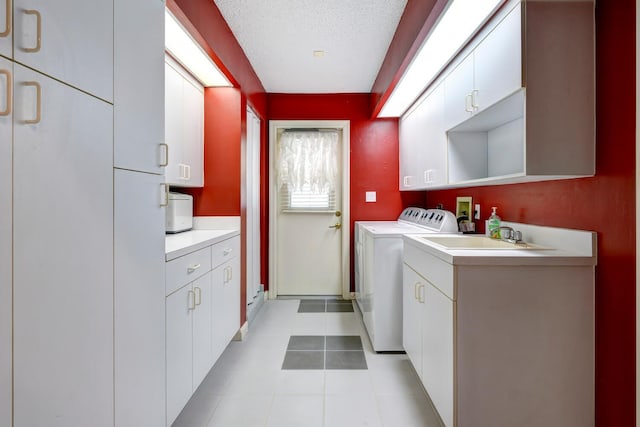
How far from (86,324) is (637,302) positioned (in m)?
1.77

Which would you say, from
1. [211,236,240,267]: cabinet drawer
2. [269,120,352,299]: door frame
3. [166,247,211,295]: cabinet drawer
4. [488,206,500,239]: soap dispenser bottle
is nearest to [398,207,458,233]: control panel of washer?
[488,206,500,239]: soap dispenser bottle

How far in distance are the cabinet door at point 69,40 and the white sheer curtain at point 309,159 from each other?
2840 millimetres

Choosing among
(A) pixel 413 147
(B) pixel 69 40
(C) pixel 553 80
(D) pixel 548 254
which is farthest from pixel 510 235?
(B) pixel 69 40

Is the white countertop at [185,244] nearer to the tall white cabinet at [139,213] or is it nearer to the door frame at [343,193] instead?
the tall white cabinet at [139,213]

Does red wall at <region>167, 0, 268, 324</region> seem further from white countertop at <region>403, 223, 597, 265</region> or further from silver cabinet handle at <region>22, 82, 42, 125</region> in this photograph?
silver cabinet handle at <region>22, 82, 42, 125</region>

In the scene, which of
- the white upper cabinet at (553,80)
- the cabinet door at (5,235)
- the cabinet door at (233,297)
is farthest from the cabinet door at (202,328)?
the white upper cabinet at (553,80)

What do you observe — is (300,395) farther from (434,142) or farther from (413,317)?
Result: (434,142)

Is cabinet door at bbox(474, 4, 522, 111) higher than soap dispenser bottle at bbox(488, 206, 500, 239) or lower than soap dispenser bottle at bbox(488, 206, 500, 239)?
higher

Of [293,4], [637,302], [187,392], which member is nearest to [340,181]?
[293,4]

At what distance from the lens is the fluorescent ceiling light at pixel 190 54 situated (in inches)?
71.2

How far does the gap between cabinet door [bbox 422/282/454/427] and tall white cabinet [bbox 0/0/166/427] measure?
122 cm

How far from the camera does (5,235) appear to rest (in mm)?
734

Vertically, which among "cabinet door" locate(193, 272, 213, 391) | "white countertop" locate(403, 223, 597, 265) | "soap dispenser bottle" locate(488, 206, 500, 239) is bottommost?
"cabinet door" locate(193, 272, 213, 391)

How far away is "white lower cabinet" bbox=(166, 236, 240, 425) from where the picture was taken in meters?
1.54
